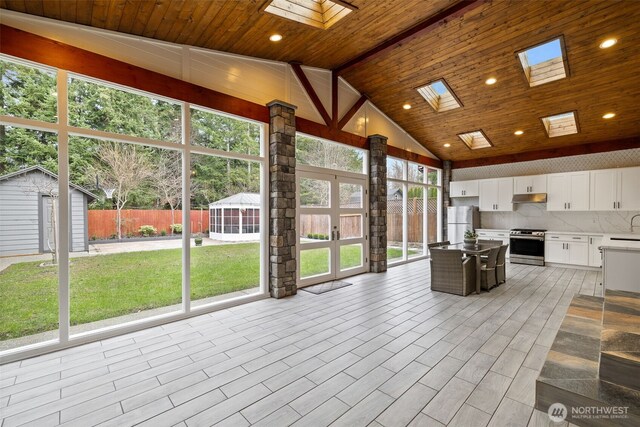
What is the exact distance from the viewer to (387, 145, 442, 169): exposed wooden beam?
726 cm

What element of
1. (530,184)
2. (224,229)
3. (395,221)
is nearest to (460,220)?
(530,184)

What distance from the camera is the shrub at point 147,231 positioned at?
3.87 m

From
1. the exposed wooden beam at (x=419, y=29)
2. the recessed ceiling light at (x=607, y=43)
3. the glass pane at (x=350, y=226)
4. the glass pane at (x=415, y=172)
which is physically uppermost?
the exposed wooden beam at (x=419, y=29)

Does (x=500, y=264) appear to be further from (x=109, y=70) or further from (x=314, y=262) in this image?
(x=109, y=70)

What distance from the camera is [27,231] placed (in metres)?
3.08

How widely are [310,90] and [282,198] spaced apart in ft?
7.18

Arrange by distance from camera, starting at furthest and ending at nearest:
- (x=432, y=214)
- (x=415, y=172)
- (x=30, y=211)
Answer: (x=432, y=214)
(x=415, y=172)
(x=30, y=211)

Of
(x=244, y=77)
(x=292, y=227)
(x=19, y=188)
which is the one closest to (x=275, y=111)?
(x=244, y=77)

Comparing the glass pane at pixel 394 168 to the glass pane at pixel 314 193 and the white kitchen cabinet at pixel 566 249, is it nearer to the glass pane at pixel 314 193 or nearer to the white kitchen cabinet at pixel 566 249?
the glass pane at pixel 314 193

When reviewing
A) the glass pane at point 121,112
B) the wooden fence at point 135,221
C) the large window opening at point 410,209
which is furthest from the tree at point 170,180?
the large window opening at point 410,209

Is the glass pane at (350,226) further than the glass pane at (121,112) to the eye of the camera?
Yes

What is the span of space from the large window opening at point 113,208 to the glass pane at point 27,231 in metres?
0.01

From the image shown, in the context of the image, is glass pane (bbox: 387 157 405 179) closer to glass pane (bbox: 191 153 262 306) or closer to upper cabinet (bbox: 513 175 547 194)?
upper cabinet (bbox: 513 175 547 194)
